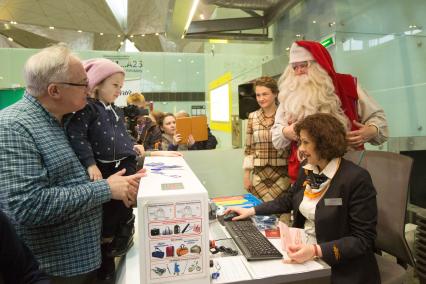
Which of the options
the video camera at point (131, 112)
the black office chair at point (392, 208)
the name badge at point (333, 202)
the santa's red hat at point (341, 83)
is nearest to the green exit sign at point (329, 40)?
the santa's red hat at point (341, 83)

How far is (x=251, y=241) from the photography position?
3.90ft

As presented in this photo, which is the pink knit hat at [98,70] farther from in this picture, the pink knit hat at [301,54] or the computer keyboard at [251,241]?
the pink knit hat at [301,54]

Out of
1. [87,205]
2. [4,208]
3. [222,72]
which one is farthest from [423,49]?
[222,72]

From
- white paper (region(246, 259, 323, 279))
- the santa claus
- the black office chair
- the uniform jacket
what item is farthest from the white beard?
white paper (region(246, 259, 323, 279))

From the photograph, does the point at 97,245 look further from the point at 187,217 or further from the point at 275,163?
the point at 275,163

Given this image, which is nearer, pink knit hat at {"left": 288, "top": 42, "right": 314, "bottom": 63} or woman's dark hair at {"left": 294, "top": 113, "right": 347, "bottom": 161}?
woman's dark hair at {"left": 294, "top": 113, "right": 347, "bottom": 161}

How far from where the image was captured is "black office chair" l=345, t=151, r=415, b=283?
138 centimetres

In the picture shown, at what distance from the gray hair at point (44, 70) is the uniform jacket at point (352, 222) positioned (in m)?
1.11

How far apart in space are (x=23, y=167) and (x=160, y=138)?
8.41 ft

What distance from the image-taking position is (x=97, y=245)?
1.07 m

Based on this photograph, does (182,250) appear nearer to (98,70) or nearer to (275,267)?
(275,267)

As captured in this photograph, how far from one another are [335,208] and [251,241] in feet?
1.21

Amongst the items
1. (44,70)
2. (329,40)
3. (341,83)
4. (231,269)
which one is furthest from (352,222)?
(329,40)

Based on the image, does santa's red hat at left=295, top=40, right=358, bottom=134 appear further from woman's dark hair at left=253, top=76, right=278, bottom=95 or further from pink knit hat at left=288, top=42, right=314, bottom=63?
woman's dark hair at left=253, top=76, right=278, bottom=95
